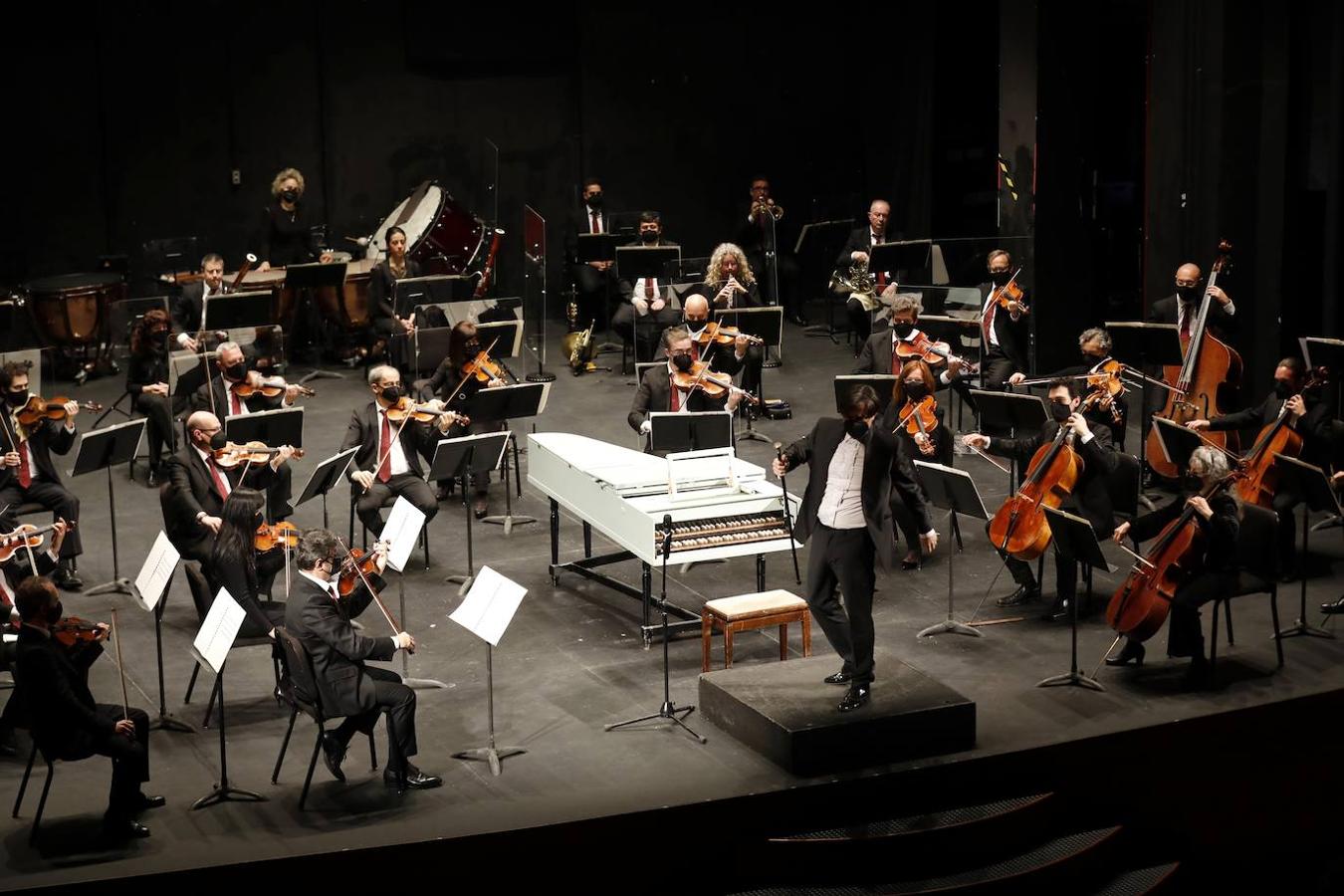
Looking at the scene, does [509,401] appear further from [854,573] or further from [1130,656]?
[1130,656]

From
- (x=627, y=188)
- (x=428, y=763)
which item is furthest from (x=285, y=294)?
(x=428, y=763)

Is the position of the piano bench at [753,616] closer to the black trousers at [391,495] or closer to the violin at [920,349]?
the black trousers at [391,495]

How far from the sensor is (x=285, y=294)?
47.9 feet

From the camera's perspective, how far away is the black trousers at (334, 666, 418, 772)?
Result: 702 centimetres

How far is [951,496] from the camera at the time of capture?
836 centimetres

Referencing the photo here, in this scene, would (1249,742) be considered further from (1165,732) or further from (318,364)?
(318,364)

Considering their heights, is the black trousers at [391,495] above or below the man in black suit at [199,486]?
below

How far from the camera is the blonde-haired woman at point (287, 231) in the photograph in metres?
14.6

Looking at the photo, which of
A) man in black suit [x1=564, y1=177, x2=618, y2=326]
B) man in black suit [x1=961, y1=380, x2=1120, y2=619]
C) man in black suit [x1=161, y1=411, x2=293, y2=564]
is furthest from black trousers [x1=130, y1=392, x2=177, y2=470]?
man in black suit [x1=961, y1=380, x2=1120, y2=619]

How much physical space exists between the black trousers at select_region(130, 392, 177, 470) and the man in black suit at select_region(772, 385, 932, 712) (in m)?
5.85

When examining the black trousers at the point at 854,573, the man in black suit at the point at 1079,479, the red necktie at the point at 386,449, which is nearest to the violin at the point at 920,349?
the man in black suit at the point at 1079,479

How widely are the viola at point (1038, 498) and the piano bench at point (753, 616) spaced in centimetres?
129

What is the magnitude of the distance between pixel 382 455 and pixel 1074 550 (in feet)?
14.1

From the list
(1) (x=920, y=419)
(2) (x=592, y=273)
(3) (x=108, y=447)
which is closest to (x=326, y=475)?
(3) (x=108, y=447)
